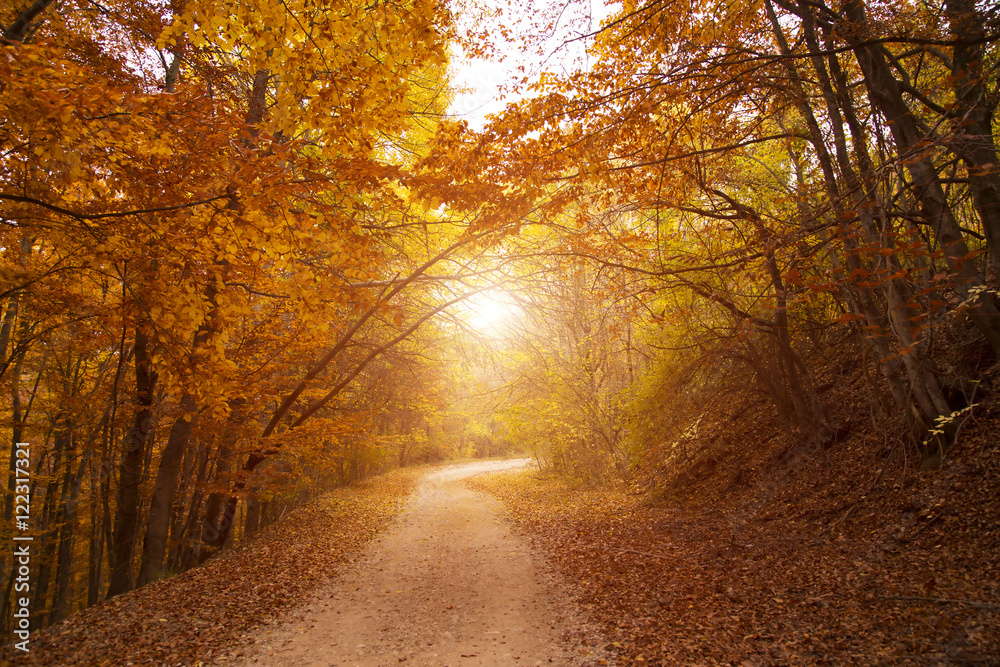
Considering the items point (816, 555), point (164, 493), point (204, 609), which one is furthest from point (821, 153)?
point (164, 493)

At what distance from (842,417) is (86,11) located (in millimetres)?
11890

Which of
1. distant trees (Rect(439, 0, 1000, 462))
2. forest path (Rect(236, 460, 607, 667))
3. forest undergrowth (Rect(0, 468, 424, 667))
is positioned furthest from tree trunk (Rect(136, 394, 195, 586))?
distant trees (Rect(439, 0, 1000, 462))

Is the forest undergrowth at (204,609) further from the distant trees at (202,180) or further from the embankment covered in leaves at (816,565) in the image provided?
the embankment covered in leaves at (816,565)

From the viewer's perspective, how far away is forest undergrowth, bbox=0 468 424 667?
14.6ft

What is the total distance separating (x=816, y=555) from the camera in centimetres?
505

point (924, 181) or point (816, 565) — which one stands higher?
point (924, 181)

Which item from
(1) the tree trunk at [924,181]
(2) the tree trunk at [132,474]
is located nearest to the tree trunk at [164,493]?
(2) the tree trunk at [132,474]

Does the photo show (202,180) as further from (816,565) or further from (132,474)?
(816,565)

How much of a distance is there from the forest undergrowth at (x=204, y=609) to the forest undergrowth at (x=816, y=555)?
141 inches

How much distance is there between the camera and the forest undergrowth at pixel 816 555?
352 cm

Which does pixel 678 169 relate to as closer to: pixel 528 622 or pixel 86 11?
pixel 528 622

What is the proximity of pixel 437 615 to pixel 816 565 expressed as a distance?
4.14 meters

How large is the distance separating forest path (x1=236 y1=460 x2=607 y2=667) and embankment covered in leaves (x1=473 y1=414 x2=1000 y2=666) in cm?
48

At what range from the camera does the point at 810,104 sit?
626 centimetres
